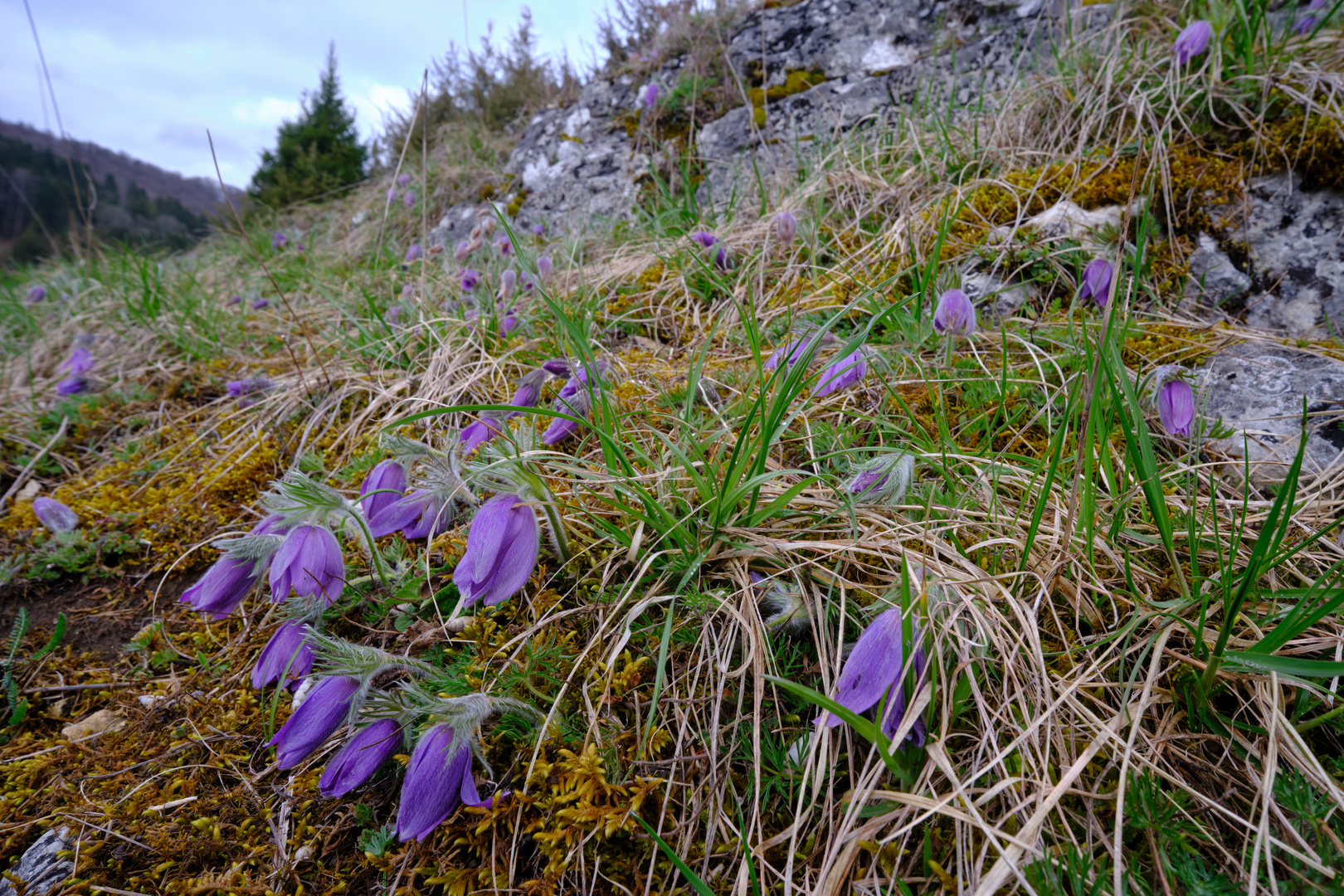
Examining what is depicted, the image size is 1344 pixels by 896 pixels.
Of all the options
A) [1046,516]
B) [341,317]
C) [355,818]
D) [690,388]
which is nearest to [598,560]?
[690,388]

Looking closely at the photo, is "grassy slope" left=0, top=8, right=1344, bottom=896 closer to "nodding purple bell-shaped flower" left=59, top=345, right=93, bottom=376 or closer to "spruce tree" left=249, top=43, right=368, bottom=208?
"nodding purple bell-shaped flower" left=59, top=345, right=93, bottom=376

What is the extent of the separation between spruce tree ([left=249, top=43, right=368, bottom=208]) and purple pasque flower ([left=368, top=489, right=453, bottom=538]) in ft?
32.9

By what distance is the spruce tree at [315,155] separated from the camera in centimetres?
935

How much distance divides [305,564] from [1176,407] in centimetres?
196

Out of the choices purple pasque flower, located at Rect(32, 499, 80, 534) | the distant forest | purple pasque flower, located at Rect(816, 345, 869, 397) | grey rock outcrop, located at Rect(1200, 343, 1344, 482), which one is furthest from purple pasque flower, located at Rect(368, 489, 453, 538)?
the distant forest

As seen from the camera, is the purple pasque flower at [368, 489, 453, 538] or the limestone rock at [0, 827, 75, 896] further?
the purple pasque flower at [368, 489, 453, 538]

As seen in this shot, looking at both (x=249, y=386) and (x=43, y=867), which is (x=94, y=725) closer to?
(x=43, y=867)

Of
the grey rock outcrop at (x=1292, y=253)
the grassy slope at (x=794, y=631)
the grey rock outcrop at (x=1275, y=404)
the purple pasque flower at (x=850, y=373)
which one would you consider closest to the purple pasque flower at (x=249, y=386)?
the grassy slope at (x=794, y=631)

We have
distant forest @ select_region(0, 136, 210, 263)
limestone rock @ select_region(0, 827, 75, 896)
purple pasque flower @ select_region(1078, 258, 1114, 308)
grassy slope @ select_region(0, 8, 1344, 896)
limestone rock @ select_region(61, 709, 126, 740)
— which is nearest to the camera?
grassy slope @ select_region(0, 8, 1344, 896)

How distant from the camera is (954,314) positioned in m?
1.61

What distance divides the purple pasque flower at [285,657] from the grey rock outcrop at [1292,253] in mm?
2860

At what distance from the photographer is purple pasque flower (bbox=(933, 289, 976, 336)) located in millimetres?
1610

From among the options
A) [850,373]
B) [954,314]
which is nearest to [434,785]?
[850,373]

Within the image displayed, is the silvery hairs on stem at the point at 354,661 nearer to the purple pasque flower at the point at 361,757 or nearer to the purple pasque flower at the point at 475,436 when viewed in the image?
the purple pasque flower at the point at 361,757
